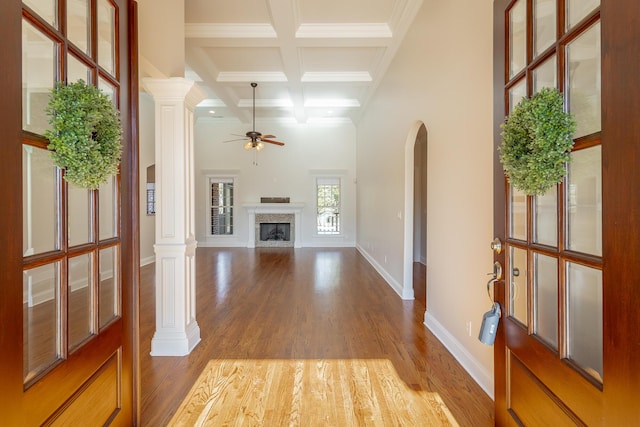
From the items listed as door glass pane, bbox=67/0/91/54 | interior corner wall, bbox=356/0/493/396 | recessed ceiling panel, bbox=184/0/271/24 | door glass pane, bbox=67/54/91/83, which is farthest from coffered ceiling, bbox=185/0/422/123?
door glass pane, bbox=67/54/91/83

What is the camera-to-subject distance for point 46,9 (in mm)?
1164

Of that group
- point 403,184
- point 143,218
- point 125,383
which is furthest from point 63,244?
point 143,218

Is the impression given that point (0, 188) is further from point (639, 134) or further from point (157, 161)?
point (157, 161)

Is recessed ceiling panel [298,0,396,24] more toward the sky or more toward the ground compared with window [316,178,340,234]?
more toward the sky

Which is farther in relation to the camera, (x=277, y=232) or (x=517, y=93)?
(x=277, y=232)

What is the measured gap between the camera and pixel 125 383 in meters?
1.71

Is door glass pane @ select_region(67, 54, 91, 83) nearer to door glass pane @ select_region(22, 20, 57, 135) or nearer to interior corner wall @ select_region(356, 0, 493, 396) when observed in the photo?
door glass pane @ select_region(22, 20, 57, 135)

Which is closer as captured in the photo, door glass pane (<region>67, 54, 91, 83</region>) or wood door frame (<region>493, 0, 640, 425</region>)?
wood door frame (<region>493, 0, 640, 425</region>)

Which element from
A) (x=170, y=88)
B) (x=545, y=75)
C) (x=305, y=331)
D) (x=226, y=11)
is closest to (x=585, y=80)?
(x=545, y=75)

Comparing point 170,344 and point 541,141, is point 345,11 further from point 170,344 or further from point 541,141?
point 170,344

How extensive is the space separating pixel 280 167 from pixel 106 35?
8.39m

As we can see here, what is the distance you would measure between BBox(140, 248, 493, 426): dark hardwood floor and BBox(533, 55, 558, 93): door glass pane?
1.87 meters

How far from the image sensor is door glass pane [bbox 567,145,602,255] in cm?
110

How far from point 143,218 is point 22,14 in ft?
22.0
